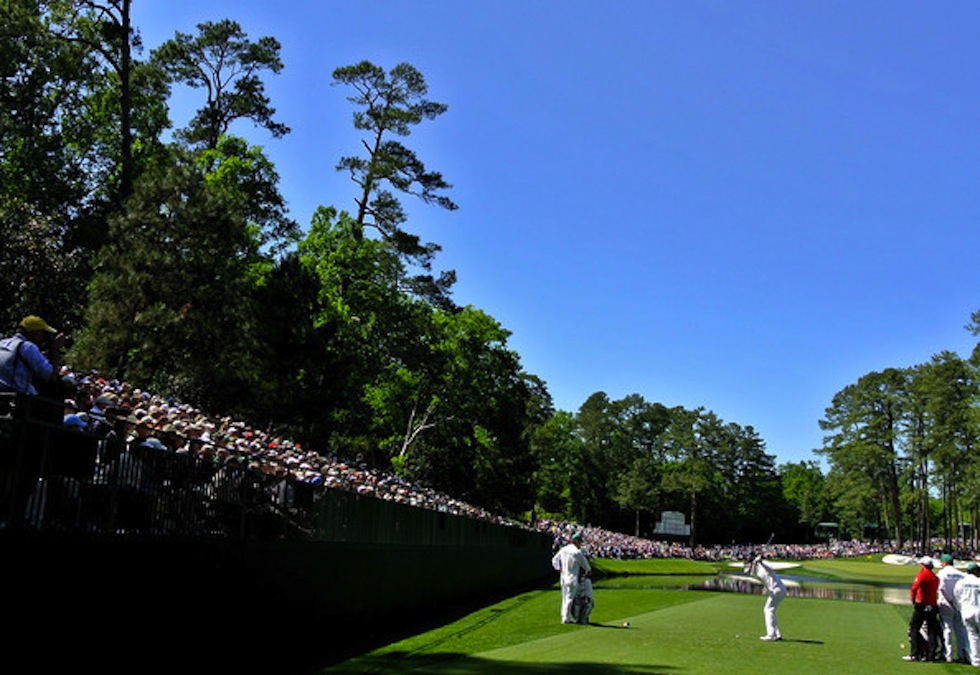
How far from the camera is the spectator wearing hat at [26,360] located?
845 cm

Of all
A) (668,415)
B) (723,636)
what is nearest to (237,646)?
(723,636)

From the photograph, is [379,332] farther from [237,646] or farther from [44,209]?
[237,646]

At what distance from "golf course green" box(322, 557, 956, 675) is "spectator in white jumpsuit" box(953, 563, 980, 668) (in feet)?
1.67

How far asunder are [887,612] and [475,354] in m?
29.1

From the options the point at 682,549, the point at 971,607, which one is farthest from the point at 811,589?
the point at 682,549

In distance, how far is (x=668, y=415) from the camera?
13100 centimetres

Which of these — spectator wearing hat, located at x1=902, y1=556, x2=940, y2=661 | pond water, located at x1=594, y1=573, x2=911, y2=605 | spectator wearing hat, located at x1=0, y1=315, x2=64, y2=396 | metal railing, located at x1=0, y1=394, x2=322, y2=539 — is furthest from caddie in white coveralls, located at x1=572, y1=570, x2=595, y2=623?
pond water, located at x1=594, y1=573, x2=911, y2=605

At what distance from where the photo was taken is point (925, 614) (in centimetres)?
1466

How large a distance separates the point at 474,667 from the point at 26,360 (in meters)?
7.97

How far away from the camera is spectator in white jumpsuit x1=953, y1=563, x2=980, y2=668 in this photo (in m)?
14.1

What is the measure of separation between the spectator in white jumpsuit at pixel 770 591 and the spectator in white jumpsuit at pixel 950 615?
9.05ft

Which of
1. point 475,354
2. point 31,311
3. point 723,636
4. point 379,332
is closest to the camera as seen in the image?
point 723,636

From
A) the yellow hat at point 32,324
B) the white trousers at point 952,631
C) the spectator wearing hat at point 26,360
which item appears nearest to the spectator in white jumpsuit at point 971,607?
the white trousers at point 952,631

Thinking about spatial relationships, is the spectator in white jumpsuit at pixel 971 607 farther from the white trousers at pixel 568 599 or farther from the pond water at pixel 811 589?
the pond water at pixel 811 589
